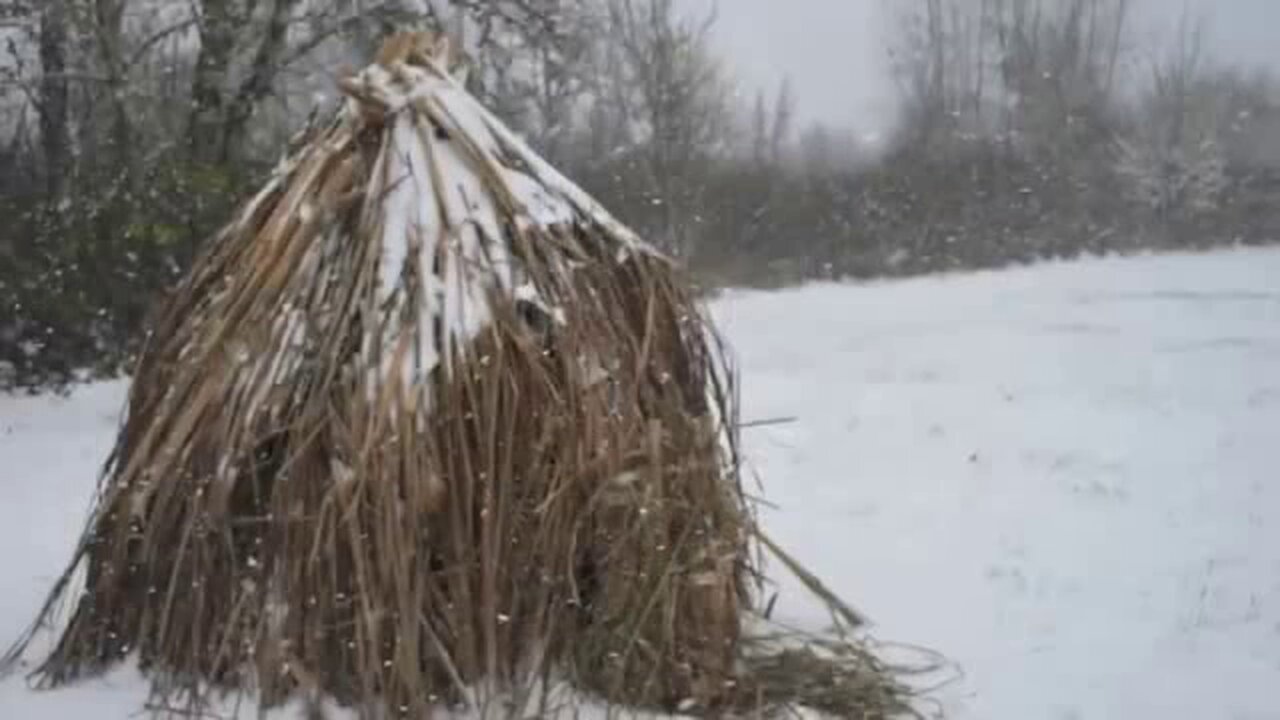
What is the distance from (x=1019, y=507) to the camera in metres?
7.43

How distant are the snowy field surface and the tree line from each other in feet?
5.46

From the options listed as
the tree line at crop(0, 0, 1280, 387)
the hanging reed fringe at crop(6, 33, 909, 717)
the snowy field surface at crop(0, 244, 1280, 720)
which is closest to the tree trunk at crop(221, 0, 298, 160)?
the tree line at crop(0, 0, 1280, 387)

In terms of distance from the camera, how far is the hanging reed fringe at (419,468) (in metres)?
4.01

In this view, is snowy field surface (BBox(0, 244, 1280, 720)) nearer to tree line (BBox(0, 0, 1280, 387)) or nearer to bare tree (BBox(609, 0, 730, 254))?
tree line (BBox(0, 0, 1280, 387))

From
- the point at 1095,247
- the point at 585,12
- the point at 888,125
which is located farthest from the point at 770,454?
the point at 888,125

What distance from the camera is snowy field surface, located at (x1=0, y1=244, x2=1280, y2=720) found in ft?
16.4

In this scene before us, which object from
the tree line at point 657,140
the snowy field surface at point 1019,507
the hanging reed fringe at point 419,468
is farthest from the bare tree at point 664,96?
the hanging reed fringe at point 419,468

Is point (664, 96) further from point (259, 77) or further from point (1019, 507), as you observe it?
point (1019, 507)

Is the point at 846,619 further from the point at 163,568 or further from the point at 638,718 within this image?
the point at 163,568

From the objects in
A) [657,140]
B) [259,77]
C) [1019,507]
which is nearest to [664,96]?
[657,140]

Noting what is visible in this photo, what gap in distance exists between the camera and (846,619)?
17.0 feet

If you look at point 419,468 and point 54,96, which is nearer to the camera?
point 419,468

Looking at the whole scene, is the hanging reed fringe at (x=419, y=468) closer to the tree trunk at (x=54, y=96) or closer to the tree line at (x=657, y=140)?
the tree line at (x=657, y=140)

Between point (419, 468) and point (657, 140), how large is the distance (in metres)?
24.8
